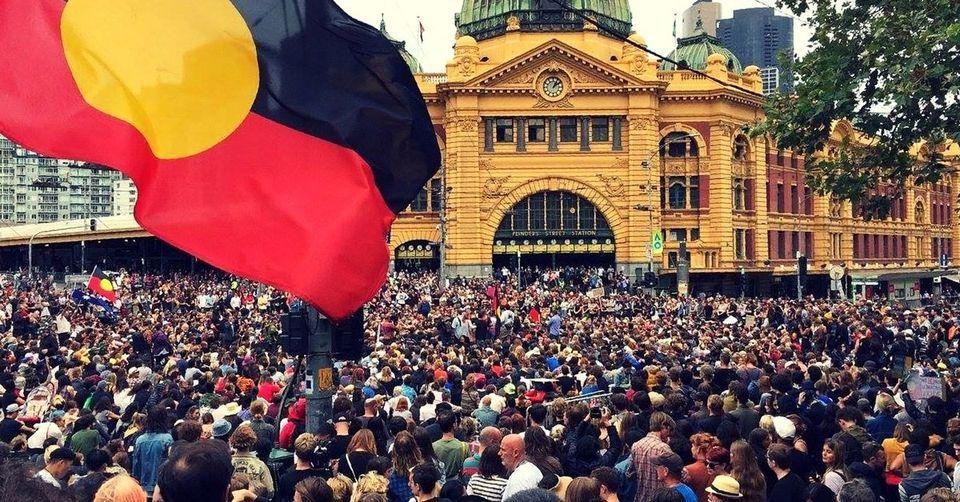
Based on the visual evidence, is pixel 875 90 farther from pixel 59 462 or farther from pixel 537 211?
pixel 537 211

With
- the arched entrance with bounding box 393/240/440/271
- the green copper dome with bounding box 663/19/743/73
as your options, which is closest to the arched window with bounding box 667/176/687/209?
the green copper dome with bounding box 663/19/743/73

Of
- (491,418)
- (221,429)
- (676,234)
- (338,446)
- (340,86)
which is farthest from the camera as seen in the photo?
(676,234)

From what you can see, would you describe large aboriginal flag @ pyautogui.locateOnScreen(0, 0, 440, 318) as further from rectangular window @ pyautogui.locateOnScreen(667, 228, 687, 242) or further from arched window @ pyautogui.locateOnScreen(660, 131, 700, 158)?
rectangular window @ pyautogui.locateOnScreen(667, 228, 687, 242)

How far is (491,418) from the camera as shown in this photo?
1340 cm

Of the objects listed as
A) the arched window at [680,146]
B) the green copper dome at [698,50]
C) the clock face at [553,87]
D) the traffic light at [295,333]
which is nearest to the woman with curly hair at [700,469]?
the traffic light at [295,333]

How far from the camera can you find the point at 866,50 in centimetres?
1612

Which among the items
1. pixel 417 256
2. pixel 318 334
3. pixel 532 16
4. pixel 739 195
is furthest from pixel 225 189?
pixel 532 16

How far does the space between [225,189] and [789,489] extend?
18.7ft

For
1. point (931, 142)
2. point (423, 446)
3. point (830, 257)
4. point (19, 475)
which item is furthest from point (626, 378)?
point (830, 257)

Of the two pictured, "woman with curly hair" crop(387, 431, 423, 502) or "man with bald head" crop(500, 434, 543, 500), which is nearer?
"man with bald head" crop(500, 434, 543, 500)

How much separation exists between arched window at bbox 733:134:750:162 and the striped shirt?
6434 cm

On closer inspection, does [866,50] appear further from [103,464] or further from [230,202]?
[103,464]

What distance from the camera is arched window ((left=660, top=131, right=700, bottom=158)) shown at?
6838cm

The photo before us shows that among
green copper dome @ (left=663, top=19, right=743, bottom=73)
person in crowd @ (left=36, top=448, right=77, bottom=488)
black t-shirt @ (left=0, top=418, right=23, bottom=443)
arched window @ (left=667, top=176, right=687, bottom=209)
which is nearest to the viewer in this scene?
person in crowd @ (left=36, top=448, right=77, bottom=488)
